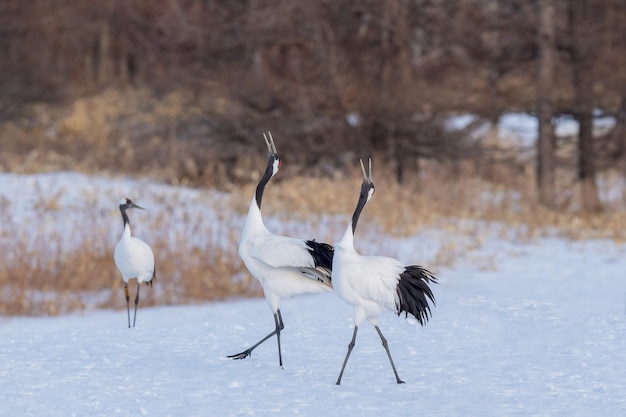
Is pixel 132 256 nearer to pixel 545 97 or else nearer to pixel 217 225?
pixel 217 225

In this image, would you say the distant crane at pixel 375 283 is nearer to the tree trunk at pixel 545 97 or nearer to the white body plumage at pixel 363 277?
the white body plumage at pixel 363 277

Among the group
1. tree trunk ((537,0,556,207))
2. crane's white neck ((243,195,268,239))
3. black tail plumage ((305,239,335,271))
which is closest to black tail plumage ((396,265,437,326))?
black tail plumage ((305,239,335,271))

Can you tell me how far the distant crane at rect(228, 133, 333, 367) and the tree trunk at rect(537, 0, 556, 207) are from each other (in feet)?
37.4

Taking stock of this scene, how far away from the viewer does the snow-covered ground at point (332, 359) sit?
20.0 feet

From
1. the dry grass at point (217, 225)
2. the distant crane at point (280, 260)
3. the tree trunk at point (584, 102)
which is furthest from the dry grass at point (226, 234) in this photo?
the distant crane at point (280, 260)

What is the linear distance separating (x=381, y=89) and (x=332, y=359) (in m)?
12.7

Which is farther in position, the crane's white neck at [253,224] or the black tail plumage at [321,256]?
the crane's white neck at [253,224]

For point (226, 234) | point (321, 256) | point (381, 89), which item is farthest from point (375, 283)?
point (381, 89)

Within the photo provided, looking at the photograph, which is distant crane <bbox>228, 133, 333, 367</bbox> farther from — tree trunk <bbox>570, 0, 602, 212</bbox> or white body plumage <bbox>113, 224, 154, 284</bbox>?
tree trunk <bbox>570, 0, 602, 212</bbox>

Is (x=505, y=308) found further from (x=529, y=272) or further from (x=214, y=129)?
(x=214, y=129)

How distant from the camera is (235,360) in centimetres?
753

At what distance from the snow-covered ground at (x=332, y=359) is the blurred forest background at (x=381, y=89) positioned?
24.8 ft

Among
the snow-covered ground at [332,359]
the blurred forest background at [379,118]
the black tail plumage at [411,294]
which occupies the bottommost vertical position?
the snow-covered ground at [332,359]

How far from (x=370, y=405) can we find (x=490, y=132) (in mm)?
18718
